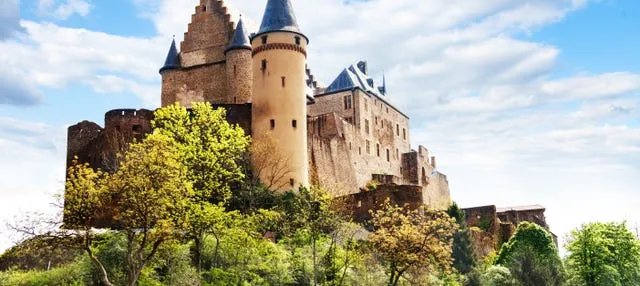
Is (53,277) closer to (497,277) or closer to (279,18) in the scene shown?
(279,18)

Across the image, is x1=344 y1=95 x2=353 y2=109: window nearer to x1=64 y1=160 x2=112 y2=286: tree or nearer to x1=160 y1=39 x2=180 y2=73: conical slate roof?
x1=160 y1=39 x2=180 y2=73: conical slate roof

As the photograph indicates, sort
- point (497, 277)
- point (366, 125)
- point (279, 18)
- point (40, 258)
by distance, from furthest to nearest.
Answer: point (366, 125)
point (279, 18)
point (497, 277)
point (40, 258)

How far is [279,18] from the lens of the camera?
52.9 metres

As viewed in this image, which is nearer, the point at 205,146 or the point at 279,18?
the point at 205,146

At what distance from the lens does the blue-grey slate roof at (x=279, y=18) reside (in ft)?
172

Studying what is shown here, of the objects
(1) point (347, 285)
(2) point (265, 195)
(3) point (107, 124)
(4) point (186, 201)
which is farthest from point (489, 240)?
(4) point (186, 201)

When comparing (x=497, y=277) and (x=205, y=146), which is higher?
(x=205, y=146)

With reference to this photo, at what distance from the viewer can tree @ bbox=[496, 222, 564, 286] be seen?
45.2 m

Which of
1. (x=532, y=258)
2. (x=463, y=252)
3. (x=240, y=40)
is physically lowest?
(x=532, y=258)

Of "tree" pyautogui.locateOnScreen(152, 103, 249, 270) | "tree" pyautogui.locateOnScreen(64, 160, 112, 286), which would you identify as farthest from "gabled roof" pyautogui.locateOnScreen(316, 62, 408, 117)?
"tree" pyautogui.locateOnScreen(64, 160, 112, 286)

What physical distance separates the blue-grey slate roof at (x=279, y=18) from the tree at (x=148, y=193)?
79.1 ft

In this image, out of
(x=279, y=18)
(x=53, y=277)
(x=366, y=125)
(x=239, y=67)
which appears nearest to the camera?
(x=53, y=277)

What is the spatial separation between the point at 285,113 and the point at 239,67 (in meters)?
9.47

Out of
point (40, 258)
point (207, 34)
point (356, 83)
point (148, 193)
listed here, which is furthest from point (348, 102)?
point (148, 193)
